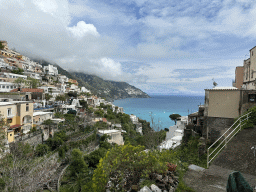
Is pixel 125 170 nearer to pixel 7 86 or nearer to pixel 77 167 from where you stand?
pixel 77 167

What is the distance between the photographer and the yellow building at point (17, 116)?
59.0 feet

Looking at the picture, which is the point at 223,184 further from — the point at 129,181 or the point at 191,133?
the point at 191,133

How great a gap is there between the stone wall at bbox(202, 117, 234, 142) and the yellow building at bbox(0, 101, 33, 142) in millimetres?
20316

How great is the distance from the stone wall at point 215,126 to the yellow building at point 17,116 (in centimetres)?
2032

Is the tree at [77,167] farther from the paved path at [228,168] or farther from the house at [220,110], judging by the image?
the paved path at [228,168]

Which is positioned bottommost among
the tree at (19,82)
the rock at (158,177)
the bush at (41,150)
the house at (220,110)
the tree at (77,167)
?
the tree at (77,167)

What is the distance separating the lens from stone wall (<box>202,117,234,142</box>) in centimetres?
1238

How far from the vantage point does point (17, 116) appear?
20016mm

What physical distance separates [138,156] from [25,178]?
839 centimetres

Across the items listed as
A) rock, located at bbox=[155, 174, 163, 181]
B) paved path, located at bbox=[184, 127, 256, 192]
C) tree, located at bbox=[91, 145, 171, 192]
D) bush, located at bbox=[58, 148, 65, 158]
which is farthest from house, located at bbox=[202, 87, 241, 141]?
bush, located at bbox=[58, 148, 65, 158]

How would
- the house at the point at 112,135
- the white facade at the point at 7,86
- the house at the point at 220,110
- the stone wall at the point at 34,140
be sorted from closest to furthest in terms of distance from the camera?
the house at the point at 220,110 → the stone wall at the point at 34,140 → the house at the point at 112,135 → the white facade at the point at 7,86

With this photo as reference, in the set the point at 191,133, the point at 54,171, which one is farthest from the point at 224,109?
the point at 54,171

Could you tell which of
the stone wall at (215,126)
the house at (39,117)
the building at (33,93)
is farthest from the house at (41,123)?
the stone wall at (215,126)

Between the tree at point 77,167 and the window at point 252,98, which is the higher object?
the window at point 252,98
